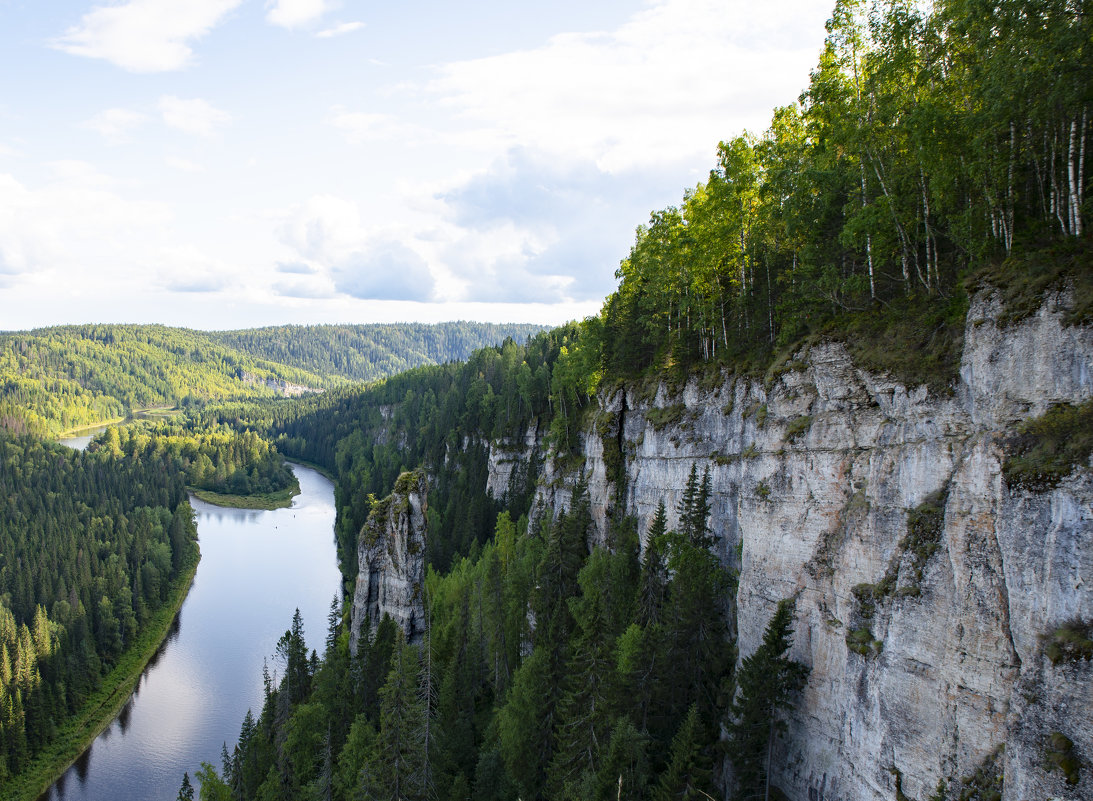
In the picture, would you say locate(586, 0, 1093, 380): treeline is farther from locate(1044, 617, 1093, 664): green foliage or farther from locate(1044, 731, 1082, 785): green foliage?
locate(1044, 731, 1082, 785): green foliage

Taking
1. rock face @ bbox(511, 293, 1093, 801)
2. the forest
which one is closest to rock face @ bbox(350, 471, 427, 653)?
the forest

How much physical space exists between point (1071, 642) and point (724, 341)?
21.7 m

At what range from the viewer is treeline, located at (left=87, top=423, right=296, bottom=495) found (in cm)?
14062

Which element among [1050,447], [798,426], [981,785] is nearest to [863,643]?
[981,785]

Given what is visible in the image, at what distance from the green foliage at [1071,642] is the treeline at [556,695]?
30.7ft

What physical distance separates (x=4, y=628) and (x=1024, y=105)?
7312 centimetres

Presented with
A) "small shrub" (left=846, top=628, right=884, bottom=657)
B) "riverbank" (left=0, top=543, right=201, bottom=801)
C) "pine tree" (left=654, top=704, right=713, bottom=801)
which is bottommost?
"riverbank" (left=0, top=543, right=201, bottom=801)

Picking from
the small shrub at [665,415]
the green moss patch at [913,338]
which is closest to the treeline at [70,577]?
the small shrub at [665,415]

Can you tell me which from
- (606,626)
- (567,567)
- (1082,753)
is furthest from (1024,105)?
(567,567)

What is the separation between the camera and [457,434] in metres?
90.1

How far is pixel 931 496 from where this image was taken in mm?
17609

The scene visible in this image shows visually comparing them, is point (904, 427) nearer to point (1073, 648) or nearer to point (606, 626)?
point (1073, 648)

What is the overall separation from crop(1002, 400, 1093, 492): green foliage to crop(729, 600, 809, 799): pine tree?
991 centimetres

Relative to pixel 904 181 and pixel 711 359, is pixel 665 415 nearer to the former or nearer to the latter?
pixel 711 359
